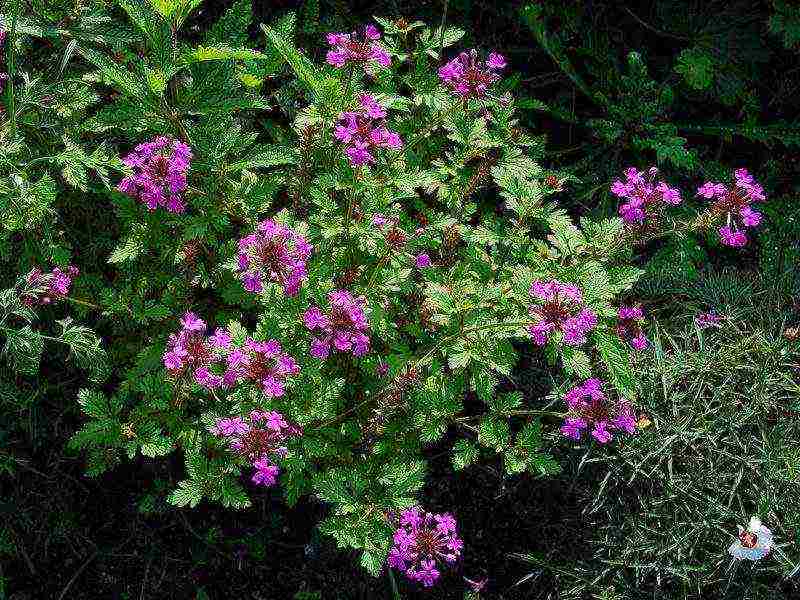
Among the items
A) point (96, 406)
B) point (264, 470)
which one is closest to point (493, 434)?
point (264, 470)

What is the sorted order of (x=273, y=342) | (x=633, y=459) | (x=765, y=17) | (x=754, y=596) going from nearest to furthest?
1. (x=273, y=342)
2. (x=754, y=596)
3. (x=633, y=459)
4. (x=765, y=17)

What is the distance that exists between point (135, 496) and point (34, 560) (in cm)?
37

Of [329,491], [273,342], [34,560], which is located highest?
[273,342]

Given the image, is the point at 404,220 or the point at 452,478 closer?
the point at 404,220

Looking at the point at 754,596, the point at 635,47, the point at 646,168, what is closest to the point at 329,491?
the point at 754,596

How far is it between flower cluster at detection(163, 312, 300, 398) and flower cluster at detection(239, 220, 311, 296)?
0.14 meters

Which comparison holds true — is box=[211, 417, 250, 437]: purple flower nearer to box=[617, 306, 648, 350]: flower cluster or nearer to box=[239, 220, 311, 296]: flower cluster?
box=[239, 220, 311, 296]: flower cluster

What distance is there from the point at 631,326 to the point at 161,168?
4.40 feet

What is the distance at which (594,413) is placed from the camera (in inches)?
81.8

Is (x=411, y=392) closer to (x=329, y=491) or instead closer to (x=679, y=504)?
(x=329, y=491)

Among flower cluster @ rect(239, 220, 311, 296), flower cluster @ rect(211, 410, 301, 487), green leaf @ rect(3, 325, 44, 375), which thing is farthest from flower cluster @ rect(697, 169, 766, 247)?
green leaf @ rect(3, 325, 44, 375)

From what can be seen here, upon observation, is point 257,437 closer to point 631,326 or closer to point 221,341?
point 221,341

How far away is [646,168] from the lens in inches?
131

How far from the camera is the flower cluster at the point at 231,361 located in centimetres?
171
